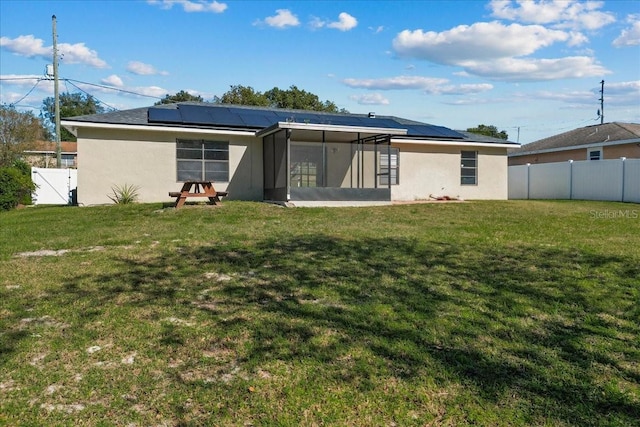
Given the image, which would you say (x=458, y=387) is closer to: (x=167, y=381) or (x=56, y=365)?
(x=167, y=381)

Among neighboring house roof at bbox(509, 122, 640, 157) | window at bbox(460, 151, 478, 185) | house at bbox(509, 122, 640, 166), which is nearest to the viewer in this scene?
window at bbox(460, 151, 478, 185)

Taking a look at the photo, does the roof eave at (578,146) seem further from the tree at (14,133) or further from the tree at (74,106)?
the tree at (74,106)

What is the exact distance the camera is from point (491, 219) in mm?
11180

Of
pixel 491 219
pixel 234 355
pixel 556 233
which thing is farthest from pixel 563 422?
pixel 491 219

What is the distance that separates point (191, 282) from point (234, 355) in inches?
78.9

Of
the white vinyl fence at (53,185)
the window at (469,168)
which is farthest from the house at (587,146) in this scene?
the white vinyl fence at (53,185)

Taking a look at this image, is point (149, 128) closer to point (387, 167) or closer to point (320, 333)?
point (387, 167)

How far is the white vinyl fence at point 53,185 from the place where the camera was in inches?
842

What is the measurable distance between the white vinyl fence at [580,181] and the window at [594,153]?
4.70 metres

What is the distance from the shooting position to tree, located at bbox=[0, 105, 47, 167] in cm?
2945

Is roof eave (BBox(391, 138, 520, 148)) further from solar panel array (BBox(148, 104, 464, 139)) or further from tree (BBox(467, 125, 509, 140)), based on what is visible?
tree (BBox(467, 125, 509, 140))

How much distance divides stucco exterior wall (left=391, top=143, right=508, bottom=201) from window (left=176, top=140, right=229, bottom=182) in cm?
651

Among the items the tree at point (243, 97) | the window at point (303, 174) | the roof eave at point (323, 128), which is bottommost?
the window at point (303, 174)

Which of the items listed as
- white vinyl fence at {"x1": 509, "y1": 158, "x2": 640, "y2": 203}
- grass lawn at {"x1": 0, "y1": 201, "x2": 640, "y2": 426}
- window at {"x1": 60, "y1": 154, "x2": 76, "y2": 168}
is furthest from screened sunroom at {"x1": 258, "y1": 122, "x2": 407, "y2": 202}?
window at {"x1": 60, "y1": 154, "x2": 76, "y2": 168}
